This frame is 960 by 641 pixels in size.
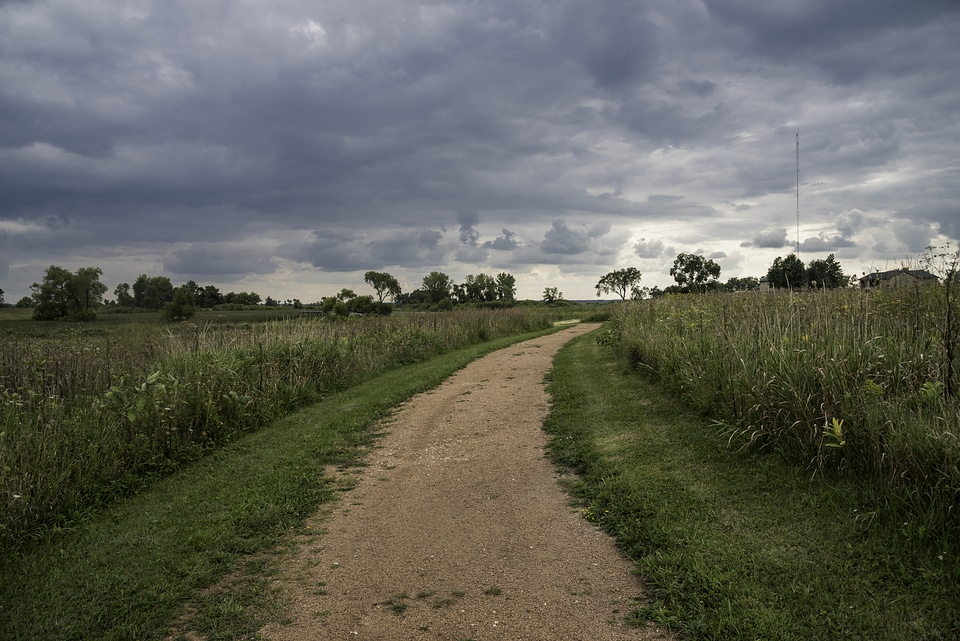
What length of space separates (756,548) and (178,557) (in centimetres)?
466

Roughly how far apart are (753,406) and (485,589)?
13.5ft

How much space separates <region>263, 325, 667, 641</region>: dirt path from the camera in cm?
346

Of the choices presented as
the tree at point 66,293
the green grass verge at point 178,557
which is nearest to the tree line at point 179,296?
the tree at point 66,293

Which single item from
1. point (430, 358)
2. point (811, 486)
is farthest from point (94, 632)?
point (430, 358)

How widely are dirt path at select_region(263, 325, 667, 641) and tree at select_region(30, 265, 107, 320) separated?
27797 millimetres

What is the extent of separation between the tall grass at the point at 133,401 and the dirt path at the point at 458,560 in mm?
2573

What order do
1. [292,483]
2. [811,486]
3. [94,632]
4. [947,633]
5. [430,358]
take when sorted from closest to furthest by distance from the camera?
[947,633] < [94,632] < [811,486] < [292,483] < [430,358]

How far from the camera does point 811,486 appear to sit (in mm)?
4941

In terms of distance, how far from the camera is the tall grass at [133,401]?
5238mm

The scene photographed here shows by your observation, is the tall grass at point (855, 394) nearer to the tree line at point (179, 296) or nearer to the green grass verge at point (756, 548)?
the green grass verge at point (756, 548)

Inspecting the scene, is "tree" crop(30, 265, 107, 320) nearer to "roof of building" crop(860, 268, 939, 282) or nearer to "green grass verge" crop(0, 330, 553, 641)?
"green grass verge" crop(0, 330, 553, 641)

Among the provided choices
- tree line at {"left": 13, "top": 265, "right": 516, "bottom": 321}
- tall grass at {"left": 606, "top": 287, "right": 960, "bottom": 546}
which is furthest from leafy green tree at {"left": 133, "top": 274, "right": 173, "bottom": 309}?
tall grass at {"left": 606, "top": 287, "right": 960, "bottom": 546}

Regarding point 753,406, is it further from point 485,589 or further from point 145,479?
point 145,479

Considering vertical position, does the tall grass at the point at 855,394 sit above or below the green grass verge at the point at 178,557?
above
